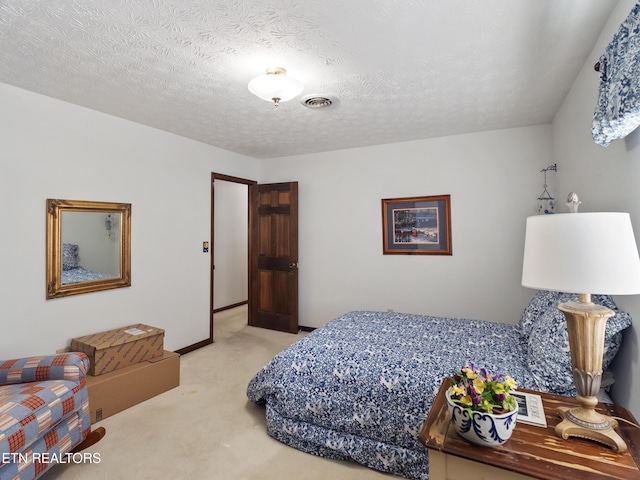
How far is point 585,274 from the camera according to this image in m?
1.08

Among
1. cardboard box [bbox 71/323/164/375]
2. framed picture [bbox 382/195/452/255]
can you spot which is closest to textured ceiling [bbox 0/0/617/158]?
framed picture [bbox 382/195/452/255]

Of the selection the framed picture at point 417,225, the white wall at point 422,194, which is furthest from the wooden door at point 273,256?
the framed picture at point 417,225

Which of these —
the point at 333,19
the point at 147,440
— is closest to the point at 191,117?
the point at 333,19

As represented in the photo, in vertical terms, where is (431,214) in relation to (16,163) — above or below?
below

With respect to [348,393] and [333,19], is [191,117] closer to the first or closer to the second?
[333,19]

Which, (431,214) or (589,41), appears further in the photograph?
(431,214)

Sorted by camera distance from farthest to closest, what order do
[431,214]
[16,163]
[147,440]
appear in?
[431,214] < [16,163] < [147,440]

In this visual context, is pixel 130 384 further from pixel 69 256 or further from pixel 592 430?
pixel 592 430

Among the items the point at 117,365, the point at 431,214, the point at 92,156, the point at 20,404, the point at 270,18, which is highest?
the point at 270,18

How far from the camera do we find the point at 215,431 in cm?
232

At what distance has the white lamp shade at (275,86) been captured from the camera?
2102 millimetres

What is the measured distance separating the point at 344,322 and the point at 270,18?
2.41 m

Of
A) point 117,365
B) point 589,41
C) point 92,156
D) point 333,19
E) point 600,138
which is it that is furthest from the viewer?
point 92,156

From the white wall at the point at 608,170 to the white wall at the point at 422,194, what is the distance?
0.72m
